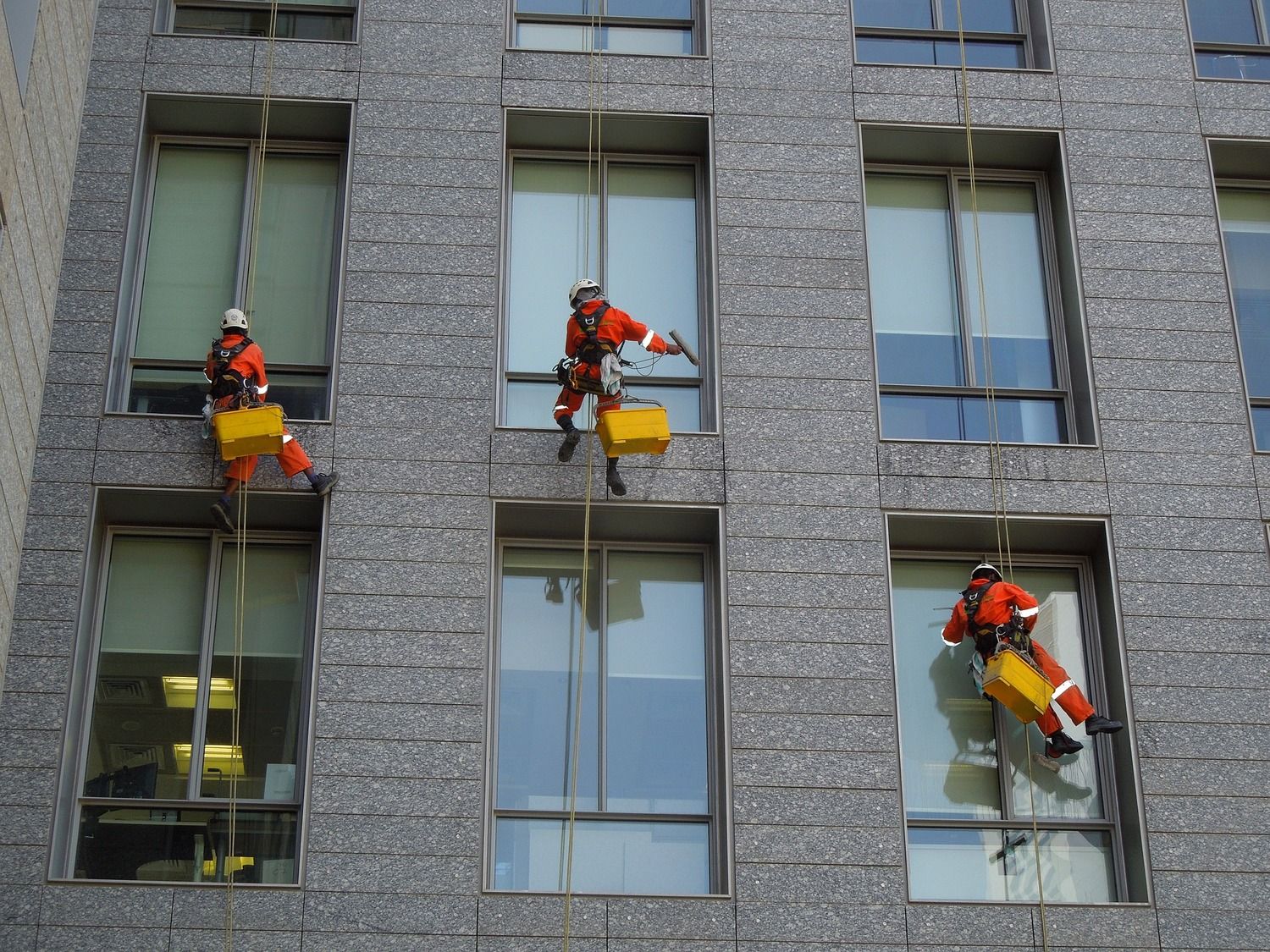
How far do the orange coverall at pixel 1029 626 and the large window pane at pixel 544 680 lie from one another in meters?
3.00

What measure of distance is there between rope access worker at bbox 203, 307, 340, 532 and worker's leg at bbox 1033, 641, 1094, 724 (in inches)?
229

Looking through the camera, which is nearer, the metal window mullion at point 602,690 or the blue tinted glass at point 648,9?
the metal window mullion at point 602,690

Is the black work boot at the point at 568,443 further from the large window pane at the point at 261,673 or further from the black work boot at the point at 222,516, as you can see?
the black work boot at the point at 222,516

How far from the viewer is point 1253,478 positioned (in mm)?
13977

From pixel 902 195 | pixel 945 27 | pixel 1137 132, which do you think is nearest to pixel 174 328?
pixel 902 195

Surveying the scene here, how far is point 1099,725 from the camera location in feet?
42.0

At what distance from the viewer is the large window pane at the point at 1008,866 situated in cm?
1297

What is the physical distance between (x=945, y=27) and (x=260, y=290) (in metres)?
7.07

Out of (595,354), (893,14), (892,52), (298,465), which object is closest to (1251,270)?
(892,52)

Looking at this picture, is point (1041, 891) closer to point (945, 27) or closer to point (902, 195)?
point (902, 195)

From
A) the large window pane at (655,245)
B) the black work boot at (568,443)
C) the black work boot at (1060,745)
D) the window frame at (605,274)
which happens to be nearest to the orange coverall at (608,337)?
the black work boot at (568,443)

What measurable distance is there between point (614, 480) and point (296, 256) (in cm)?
386

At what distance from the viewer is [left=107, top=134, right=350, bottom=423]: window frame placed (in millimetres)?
14305

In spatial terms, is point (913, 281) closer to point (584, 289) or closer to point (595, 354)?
point (584, 289)
